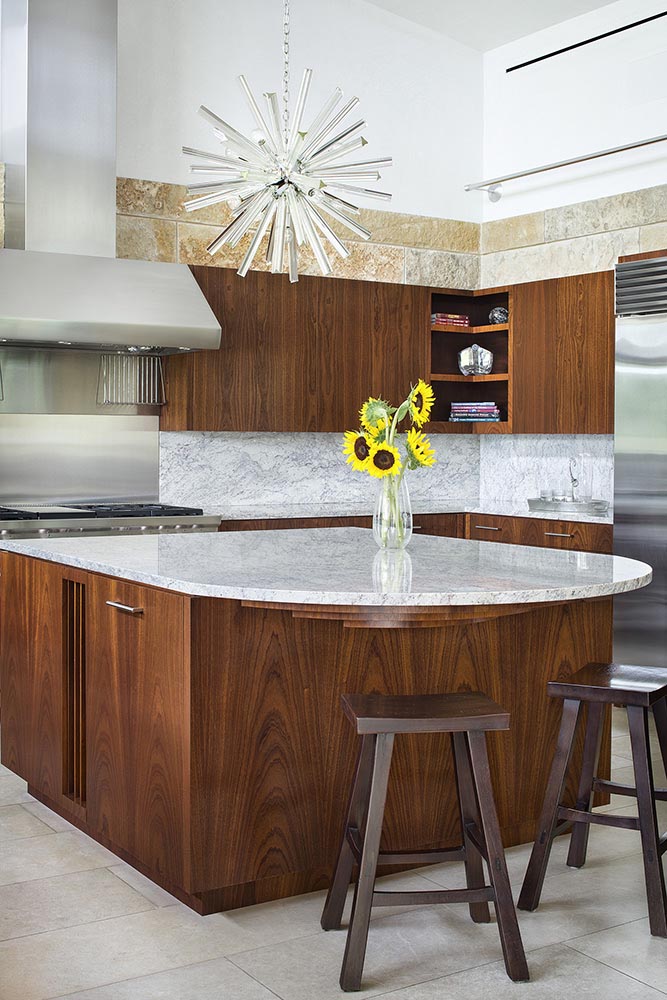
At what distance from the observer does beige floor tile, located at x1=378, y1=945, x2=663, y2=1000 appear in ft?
8.11

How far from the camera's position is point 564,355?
6.12 meters

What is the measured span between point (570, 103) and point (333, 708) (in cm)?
468

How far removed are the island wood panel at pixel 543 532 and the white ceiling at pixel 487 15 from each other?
288cm

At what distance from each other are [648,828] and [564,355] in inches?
146

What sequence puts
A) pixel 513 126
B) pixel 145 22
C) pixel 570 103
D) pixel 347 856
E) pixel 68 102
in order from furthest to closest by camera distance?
1. pixel 513 126
2. pixel 570 103
3. pixel 145 22
4. pixel 68 102
5. pixel 347 856

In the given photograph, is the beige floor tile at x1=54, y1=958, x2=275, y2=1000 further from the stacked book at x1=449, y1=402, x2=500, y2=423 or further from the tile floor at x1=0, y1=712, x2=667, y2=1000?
the stacked book at x1=449, y1=402, x2=500, y2=423

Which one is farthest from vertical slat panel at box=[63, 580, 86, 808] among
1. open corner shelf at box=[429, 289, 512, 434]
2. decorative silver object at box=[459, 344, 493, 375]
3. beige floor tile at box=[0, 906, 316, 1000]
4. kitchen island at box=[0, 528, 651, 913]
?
decorative silver object at box=[459, 344, 493, 375]

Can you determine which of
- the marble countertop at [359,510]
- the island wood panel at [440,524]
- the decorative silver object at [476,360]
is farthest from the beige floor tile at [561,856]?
the decorative silver object at [476,360]

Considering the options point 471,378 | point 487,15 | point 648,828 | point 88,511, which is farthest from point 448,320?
point 648,828

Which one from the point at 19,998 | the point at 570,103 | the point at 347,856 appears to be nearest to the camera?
the point at 19,998

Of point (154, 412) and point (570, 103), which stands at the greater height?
point (570, 103)

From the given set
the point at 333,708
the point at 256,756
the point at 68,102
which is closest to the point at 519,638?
the point at 333,708

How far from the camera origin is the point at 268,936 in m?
2.77

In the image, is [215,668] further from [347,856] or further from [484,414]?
[484,414]
